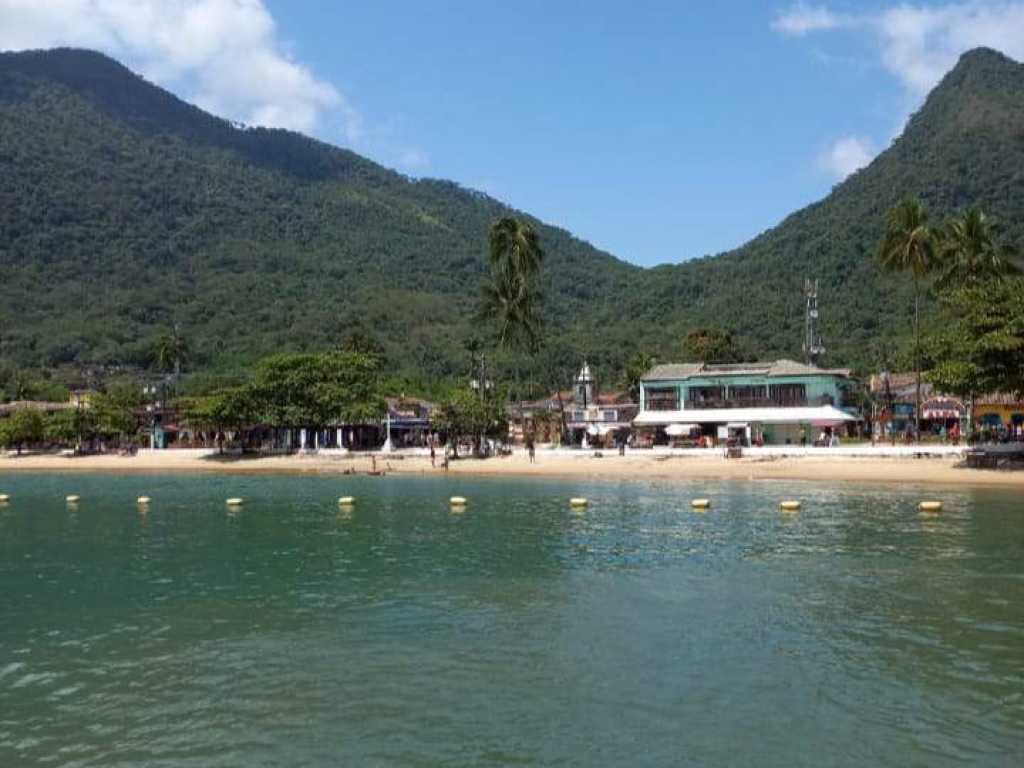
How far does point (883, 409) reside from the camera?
Result: 260ft

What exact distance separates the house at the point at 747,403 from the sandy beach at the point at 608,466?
35.9 feet

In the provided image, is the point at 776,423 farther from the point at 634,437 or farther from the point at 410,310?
the point at 410,310

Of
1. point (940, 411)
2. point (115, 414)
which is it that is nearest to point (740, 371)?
point (940, 411)

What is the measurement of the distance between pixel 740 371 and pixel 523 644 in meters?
56.9

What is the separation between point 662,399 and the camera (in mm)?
72375

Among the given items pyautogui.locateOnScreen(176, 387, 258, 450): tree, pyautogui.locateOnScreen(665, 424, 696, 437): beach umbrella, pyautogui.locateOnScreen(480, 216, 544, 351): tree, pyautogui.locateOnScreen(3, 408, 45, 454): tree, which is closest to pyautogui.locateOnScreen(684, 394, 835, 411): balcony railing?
pyautogui.locateOnScreen(665, 424, 696, 437): beach umbrella

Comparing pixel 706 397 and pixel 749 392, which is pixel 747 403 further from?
pixel 706 397

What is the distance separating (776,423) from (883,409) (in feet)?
53.9

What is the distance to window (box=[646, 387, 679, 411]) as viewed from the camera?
72000 mm

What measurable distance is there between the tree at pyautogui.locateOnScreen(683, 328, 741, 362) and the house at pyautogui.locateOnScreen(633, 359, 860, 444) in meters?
18.7

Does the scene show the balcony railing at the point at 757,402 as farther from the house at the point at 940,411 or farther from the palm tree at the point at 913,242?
the palm tree at the point at 913,242

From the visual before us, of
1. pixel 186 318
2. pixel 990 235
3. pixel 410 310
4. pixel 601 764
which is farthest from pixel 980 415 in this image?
pixel 186 318

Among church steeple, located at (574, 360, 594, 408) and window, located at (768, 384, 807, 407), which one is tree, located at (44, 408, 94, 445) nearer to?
church steeple, located at (574, 360, 594, 408)

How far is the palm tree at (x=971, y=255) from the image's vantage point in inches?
2303
